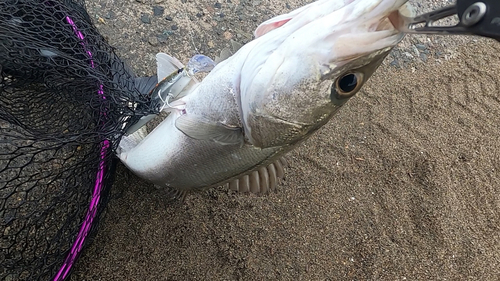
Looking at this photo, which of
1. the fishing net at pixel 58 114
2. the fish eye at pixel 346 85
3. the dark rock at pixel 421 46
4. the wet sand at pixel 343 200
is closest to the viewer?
the fish eye at pixel 346 85

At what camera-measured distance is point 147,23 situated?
112 inches

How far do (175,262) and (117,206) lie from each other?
1.42 feet

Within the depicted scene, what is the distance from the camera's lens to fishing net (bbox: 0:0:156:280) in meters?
1.79

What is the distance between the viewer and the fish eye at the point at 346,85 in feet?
4.56

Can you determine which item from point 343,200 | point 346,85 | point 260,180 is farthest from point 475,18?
point 343,200

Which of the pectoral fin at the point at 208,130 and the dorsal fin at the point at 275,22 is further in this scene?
the pectoral fin at the point at 208,130

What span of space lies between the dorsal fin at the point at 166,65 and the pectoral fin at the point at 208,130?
351 millimetres

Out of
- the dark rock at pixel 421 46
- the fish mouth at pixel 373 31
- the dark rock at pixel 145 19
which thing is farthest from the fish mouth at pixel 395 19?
the dark rock at pixel 421 46

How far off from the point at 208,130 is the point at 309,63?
1.62ft

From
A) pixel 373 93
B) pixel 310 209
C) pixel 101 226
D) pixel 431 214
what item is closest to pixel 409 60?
pixel 373 93

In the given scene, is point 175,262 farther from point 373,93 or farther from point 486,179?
point 486,179

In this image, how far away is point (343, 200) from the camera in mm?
2604

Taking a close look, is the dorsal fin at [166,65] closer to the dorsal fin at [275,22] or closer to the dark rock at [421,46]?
the dorsal fin at [275,22]

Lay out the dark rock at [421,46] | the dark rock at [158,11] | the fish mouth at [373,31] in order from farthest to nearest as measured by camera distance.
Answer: the dark rock at [421,46], the dark rock at [158,11], the fish mouth at [373,31]
